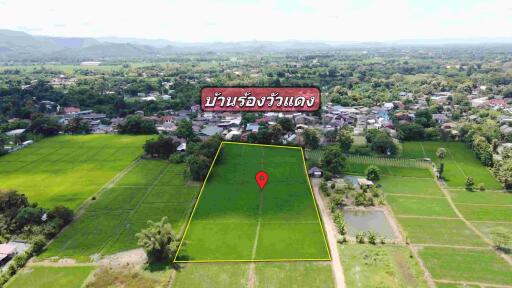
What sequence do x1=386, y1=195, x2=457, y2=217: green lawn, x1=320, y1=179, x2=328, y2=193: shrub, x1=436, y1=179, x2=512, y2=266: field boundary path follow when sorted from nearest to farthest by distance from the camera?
x1=436, y1=179, x2=512, y2=266: field boundary path, x1=386, y1=195, x2=457, y2=217: green lawn, x1=320, y1=179, x2=328, y2=193: shrub

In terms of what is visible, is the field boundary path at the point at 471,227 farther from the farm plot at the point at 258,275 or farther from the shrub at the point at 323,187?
the farm plot at the point at 258,275

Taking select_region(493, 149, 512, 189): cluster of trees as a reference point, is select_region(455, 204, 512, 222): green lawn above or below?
below

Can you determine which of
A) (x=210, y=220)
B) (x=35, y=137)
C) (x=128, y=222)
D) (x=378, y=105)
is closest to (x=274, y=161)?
(x=210, y=220)

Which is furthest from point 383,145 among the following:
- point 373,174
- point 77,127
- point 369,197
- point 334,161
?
point 77,127

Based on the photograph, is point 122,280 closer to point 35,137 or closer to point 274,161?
point 274,161

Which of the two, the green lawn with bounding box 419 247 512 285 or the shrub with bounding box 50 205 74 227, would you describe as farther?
the shrub with bounding box 50 205 74 227

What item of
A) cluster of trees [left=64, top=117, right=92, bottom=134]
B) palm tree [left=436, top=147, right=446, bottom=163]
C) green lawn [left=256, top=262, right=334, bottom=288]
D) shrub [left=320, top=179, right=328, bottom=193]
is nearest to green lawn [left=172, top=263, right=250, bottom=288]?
green lawn [left=256, top=262, right=334, bottom=288]

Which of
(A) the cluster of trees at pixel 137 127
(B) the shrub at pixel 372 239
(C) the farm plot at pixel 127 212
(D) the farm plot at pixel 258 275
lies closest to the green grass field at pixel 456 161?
(B) the shrub at pixel 372 239

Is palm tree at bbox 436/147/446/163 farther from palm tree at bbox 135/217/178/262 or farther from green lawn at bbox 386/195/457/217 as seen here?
palm tree at bbox 135/217/178/262
